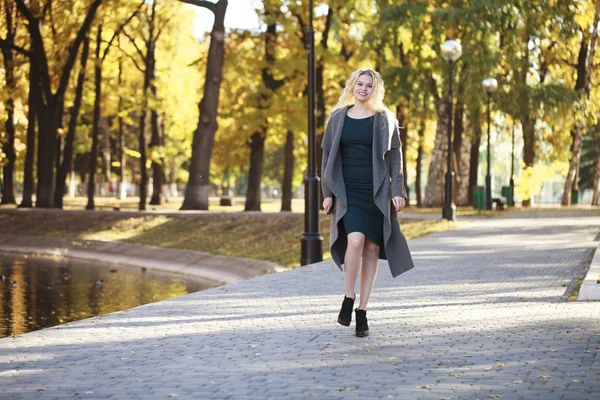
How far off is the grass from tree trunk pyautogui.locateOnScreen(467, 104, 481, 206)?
29.3 feet

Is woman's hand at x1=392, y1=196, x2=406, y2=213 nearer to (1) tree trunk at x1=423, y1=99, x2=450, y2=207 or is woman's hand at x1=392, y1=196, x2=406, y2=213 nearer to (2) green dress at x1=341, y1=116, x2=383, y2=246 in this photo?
(2) green dress at x1=341, y1=116, x2=383, y2=246

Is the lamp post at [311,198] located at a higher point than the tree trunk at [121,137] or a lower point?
lower

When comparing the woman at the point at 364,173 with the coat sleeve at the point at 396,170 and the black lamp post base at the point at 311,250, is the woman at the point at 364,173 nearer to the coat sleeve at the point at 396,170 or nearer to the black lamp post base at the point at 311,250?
the coat sleeve at the point at 396,170

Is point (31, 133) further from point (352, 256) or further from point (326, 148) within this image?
point (352, 256)

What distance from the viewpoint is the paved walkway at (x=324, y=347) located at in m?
6.74

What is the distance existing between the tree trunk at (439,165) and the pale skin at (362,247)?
3041cm

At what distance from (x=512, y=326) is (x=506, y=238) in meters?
12.2

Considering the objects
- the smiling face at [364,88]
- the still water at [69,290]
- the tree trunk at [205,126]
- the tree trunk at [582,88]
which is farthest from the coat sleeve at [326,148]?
→ the tree trunk at [582,88]

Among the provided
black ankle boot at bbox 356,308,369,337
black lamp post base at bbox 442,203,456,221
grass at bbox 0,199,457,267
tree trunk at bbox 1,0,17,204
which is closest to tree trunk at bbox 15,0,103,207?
tree trunk at bbox 1,0,17,204

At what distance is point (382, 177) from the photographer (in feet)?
28.3

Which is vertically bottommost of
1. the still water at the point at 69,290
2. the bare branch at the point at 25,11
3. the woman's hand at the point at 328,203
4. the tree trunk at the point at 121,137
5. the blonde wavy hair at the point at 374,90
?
the still water at the point at 69,290

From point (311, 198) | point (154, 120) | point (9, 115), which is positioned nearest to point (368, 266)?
point (311, 198)

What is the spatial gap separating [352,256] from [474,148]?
36.7 m

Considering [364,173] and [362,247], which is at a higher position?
[364,173]
